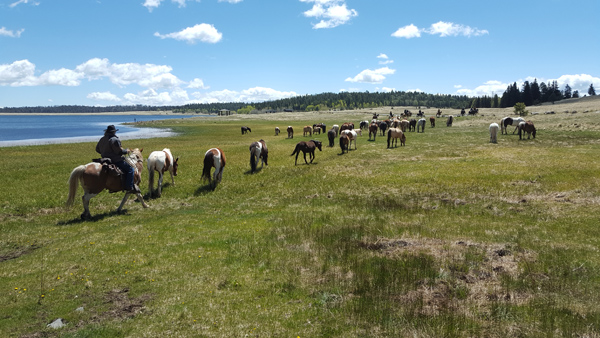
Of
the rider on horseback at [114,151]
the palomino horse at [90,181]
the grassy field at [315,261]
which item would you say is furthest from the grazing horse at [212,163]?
the palomino horse at [90,181]

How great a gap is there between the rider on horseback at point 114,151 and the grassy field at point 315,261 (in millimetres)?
1656

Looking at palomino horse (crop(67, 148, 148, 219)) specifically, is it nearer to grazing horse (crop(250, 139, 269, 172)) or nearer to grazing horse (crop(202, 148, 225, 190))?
grazing horse (crop(202, 148, 225, 190))

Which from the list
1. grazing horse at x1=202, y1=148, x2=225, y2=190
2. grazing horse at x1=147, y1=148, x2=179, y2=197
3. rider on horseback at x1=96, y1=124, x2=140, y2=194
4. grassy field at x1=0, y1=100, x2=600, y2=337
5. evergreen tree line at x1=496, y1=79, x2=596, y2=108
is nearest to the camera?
grassy field at x1=0, y1=100, x2=600, y2=337

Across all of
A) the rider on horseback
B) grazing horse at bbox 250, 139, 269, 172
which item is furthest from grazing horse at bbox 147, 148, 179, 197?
grazing horse at bbox 250, 139, 269, 172

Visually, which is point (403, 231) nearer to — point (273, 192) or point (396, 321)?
point (396, 321)

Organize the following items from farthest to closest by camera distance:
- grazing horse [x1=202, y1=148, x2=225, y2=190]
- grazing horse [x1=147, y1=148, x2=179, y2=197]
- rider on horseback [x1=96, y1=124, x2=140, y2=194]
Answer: grazing horse [x1=202, y1=148, x2=225, y2=190] < grazing horse [x1=147, y1=148, x2=179, y2=197] < rider on horseback [x1=96, y1=124, x2=140, y2=194]

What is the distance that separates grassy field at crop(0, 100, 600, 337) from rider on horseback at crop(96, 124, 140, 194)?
166 centimetres

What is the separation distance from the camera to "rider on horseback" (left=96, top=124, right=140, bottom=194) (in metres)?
13.3

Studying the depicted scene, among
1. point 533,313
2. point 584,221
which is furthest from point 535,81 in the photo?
point 533,313

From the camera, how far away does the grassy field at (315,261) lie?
584cm

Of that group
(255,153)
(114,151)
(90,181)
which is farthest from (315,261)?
(255,153)

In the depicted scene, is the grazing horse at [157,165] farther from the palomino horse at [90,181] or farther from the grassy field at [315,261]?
the palomino horse at [90,181]

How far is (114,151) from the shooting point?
44.2ft

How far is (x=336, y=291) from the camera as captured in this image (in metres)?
6.96
